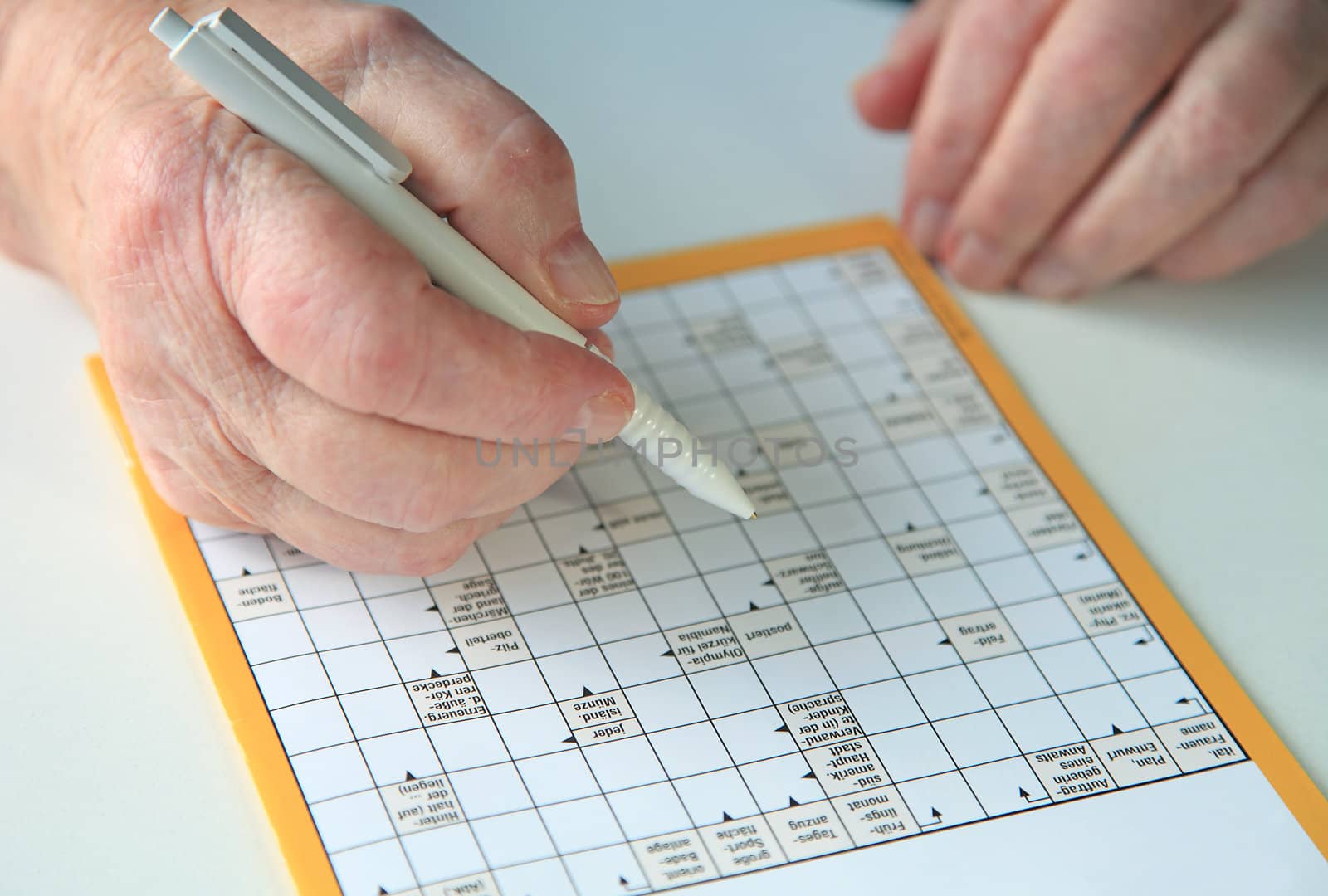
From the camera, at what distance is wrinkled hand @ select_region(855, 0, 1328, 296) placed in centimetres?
99

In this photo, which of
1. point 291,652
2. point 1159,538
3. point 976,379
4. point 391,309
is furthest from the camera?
point 976,379

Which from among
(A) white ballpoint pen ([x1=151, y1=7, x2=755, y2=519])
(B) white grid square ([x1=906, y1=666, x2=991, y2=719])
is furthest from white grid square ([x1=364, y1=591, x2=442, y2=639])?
(B) white grid square ([x1=906, y1=666, x2=991, y2=719])

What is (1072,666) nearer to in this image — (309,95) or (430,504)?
(430,504)

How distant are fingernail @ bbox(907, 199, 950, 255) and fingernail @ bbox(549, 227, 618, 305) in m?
0.49

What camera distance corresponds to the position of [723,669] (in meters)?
0.76

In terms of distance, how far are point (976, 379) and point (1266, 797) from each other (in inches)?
15.8

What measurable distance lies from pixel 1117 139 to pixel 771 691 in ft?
Answer: 1.97

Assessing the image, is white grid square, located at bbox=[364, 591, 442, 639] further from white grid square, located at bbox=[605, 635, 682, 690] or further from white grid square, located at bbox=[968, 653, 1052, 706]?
white grid square, located at bbox=[968, 653, 1052, 706]

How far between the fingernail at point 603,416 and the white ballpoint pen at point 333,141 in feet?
0.16

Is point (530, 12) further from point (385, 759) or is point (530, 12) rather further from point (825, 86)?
point (385, 759)

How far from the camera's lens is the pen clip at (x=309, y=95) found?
24.7 inches

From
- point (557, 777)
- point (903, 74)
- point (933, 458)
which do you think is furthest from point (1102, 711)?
Answer: point (903, 74)

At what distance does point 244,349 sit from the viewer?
0.68 meters

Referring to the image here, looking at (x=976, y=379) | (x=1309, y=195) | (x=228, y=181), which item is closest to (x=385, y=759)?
(x=228, y=181)
